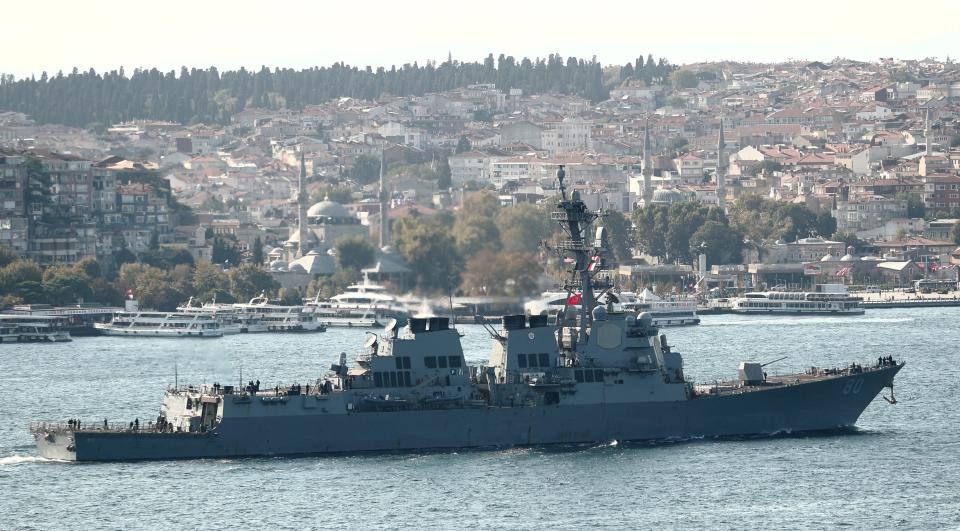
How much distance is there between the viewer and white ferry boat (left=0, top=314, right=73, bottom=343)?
10488 centimetres

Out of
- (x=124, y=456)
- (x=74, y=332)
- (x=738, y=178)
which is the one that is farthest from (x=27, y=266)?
(x=738, y=178)

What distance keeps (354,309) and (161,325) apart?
15076 mm

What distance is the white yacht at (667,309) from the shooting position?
4589 inches

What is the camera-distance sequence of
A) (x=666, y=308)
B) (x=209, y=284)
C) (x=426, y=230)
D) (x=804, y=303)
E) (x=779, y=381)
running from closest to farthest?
(x=779, y=381) < (x=426, y=230) < (x=666, y=308) < (x=804, y=303) < (x=209, y=284)

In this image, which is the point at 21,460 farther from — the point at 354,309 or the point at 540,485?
the point at 354,309

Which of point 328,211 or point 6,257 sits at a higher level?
point 328,211

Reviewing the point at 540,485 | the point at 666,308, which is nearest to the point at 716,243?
the point at 666,308

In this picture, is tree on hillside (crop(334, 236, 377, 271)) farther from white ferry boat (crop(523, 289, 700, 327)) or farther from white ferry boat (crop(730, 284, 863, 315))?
white ferry boat (crop(730, 284, 863, 315))

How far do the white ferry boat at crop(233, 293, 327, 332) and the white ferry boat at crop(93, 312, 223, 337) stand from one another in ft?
15.4

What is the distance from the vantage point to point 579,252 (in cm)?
5872

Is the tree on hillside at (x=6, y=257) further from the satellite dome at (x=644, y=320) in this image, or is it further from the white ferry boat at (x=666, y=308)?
the satellite dome at (x=644, y=320)

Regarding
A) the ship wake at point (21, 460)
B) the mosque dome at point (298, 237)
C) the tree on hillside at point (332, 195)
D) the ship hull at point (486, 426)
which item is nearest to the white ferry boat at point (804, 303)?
the mosque dome at point (298, 237)

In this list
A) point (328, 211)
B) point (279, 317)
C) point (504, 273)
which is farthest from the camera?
point (328, 211)

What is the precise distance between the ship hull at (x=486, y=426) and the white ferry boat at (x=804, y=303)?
6579 centimetres
